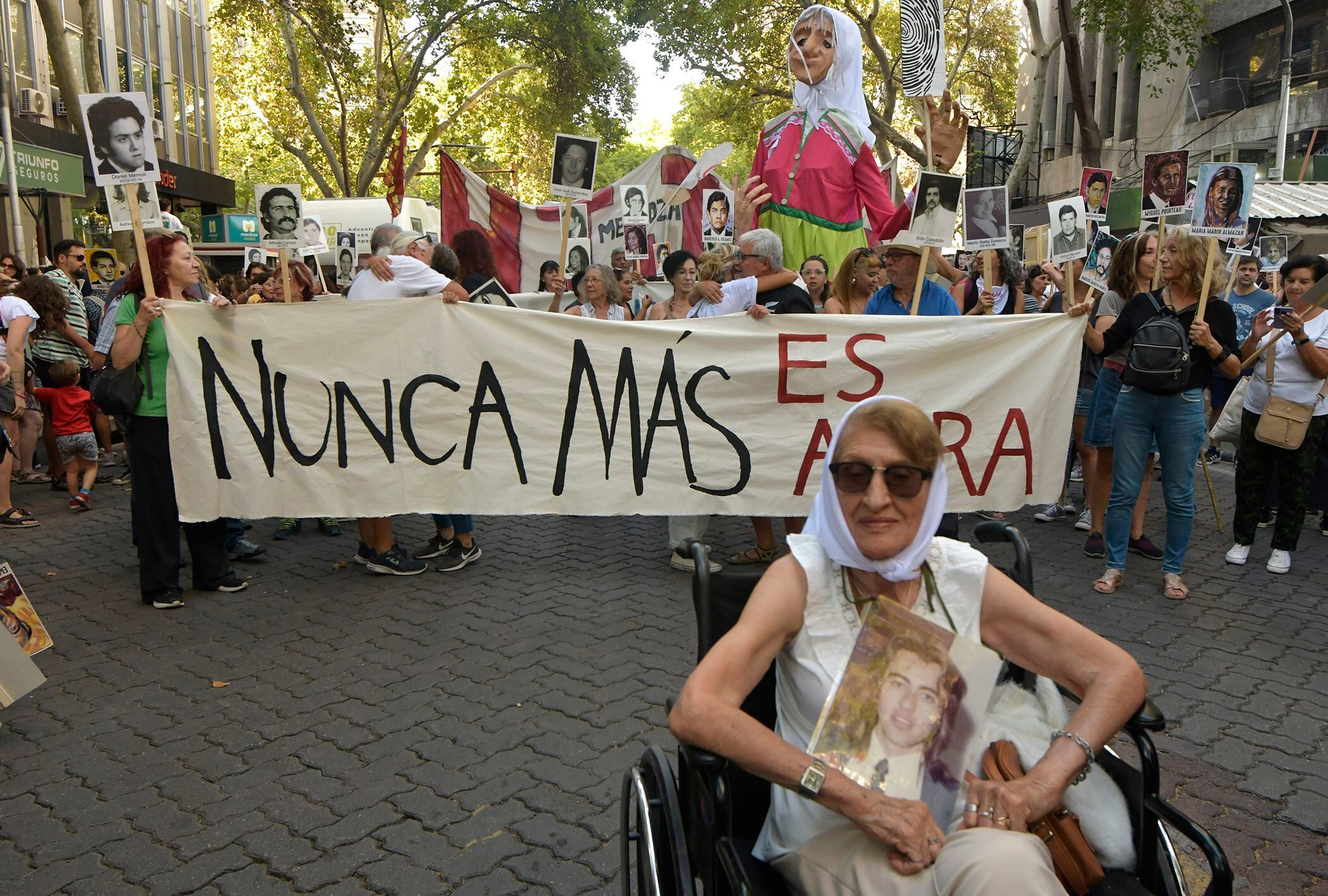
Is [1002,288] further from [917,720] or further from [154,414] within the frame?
[917,720]

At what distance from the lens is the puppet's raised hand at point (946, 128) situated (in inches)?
245

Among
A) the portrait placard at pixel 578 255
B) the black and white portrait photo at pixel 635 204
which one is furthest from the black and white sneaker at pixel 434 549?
the black and white portrait photo at pixel 635 204

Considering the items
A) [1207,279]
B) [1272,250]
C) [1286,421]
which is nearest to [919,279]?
[1207,279]

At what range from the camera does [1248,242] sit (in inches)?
429

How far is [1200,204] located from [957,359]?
1560mm

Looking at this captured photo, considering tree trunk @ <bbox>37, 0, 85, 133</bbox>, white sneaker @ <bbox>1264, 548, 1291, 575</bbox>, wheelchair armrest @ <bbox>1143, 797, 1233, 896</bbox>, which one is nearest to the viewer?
wheelchair armrest @ <bbox>1143, 797, 1233, 896</bbox>

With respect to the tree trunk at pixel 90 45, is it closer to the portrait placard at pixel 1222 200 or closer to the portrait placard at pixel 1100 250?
the portrait placard at pixel 1100 250

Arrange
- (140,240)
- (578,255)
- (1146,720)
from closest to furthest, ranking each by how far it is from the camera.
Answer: (1146,720) → (140,240) → (578,255)

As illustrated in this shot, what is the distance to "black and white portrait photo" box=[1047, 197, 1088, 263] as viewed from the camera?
607cm

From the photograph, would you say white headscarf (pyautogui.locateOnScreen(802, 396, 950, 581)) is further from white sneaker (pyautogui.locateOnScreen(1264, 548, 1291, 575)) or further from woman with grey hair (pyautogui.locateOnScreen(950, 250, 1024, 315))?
woman with grey hair (pyautogui.locateOnScreen(950, 250, 1024, 315))

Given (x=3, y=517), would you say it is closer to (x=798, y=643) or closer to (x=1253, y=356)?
(x=798, y=643)

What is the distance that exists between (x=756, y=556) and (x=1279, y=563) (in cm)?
314

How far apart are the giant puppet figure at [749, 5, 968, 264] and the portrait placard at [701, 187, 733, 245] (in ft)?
8.78

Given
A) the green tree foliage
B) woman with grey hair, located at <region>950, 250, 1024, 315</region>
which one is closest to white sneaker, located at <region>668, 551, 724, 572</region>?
woman with grey hair, located at <region>950, 250, 1024, 315</region>
